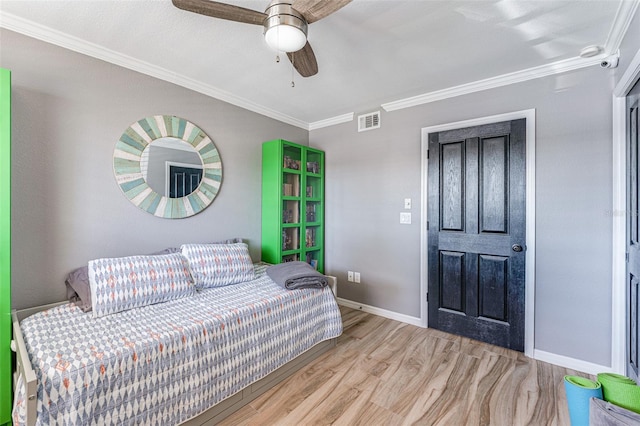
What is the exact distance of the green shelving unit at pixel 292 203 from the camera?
312 cm

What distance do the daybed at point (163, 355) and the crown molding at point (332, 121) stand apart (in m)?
2.29

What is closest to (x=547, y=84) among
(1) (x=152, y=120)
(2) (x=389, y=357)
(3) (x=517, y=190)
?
(3) (x=517, y=190)

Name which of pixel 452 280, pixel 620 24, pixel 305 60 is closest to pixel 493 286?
pixel 452 280

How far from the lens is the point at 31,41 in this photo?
1806mm

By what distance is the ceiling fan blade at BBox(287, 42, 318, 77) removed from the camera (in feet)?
5.32

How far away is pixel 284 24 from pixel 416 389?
7.82 ft

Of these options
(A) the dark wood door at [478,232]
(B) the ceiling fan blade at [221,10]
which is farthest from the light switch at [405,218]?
(B) the ceiling fan blade at [221,10]

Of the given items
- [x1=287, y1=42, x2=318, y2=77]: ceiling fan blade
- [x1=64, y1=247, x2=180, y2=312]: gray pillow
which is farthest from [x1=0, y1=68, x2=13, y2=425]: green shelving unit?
[x1=287, y1=42, x2=318, y2=77]: ceiling fan blade

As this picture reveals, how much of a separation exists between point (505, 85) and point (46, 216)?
376 cm

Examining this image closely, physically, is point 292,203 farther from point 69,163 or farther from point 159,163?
point 69,163

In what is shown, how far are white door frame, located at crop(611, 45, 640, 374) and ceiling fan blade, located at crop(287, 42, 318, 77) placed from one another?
7.04 ft

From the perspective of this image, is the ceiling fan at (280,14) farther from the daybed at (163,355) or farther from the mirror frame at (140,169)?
the daybed at (163,355)

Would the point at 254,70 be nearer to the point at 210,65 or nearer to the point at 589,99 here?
the point at 210,65

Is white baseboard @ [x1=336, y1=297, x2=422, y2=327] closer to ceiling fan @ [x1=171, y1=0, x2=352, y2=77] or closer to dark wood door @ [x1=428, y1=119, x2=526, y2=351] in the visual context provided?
dark wood door @ [x1=428, y1=119, x2=526, y2=351]
